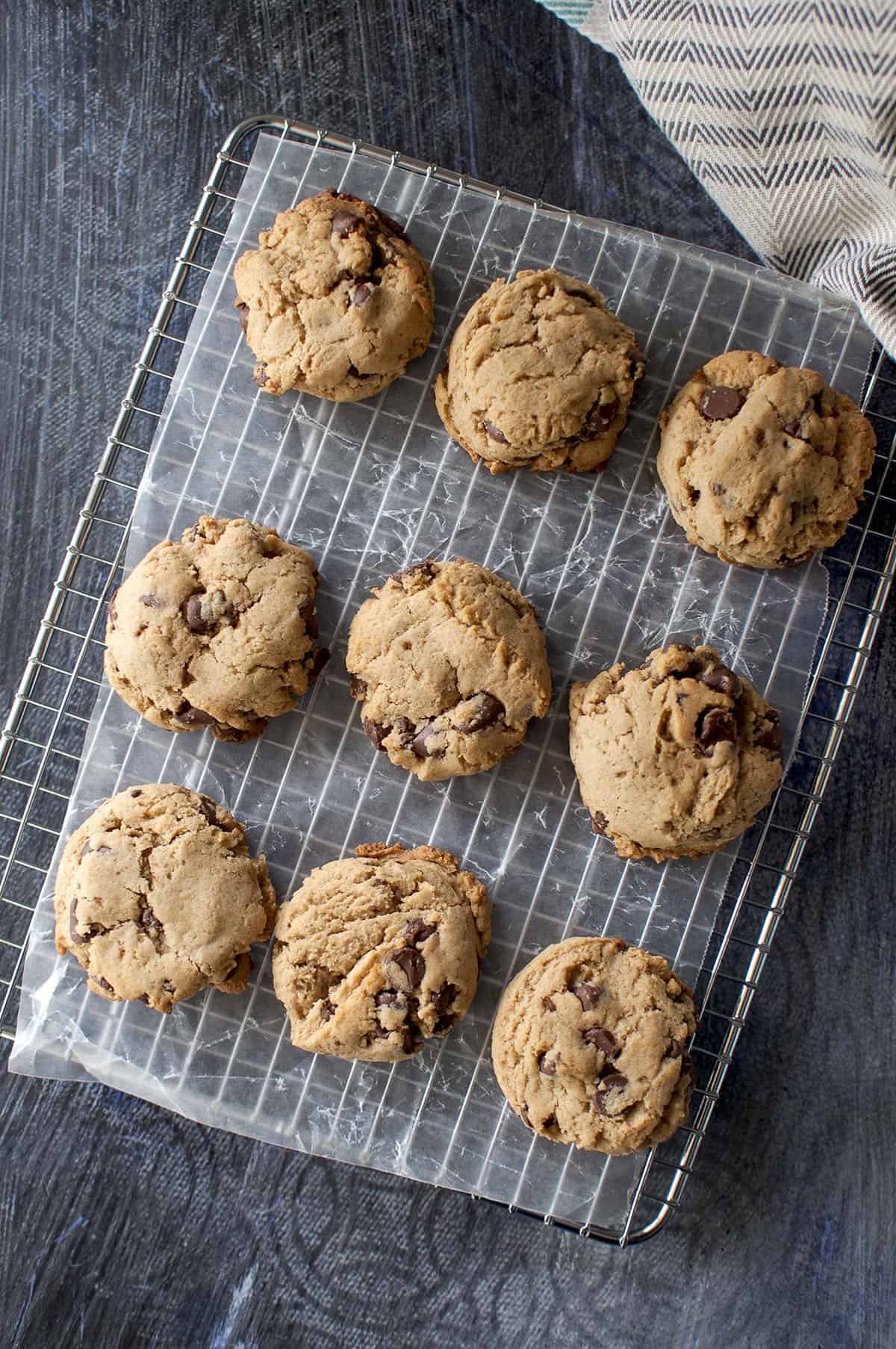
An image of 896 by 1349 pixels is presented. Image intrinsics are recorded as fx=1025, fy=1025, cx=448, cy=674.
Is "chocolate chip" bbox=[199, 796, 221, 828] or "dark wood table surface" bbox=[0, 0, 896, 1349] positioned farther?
"dark wood table surface" bbox=[0, 0, 896, 1349]

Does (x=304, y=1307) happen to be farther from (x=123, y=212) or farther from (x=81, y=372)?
(x=123, y=212)

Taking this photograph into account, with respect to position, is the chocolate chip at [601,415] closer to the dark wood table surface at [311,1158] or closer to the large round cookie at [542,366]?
the large round cookie at [542,366]

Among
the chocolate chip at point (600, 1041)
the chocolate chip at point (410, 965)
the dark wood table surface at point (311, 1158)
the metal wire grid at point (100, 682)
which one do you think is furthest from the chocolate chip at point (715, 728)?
the chocolate chip at point (410, 965)

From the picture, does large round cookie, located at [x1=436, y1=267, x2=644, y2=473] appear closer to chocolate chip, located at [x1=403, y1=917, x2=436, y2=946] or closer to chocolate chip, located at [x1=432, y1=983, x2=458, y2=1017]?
chocolate chip, located at [x1=403, y1=917, x2=436, y2=946]

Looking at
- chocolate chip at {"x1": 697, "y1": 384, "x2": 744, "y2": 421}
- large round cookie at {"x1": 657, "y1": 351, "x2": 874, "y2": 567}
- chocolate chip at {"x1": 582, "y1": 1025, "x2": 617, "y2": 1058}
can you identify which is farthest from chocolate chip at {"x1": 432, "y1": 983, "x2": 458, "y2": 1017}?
chocolate chip at {"x1": 697, "y1": 384, "x2": 744, "y2": 421}

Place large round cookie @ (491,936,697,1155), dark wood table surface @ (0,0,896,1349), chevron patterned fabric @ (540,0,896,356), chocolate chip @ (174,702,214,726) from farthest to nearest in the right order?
dark wood table surface @ (0,0,896,1349) < chocolate chip @ (174,702,214,726) < large round cookie @ (491,936,697,1155) < chevron patterned fabric @ (540,0,896,356)

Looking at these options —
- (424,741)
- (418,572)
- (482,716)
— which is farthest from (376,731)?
(418,572)

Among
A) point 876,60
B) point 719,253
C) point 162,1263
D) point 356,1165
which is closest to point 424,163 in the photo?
point 719,253
